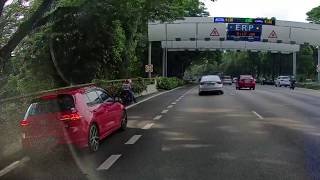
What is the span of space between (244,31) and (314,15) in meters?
30.6

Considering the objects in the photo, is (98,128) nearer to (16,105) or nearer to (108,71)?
(16,105)

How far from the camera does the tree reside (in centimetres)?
8455

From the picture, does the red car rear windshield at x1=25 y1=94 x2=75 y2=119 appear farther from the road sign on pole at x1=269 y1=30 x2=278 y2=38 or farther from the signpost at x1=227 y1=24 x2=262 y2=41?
the road sign on pole at x1=269 y1=30 x2=278 y2=38

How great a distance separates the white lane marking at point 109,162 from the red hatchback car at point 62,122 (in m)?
0.69

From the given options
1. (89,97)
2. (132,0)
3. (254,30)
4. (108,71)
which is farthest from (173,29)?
(89,97)

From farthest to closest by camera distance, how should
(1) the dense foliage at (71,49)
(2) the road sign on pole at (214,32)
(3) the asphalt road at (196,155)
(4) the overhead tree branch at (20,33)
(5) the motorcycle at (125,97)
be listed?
(2) the road sign on pole at (214,32) → (1) the dense foliage at (71,49) → (5) the motorcycle at (125,97) → (4) the overhead tree branch at (20,33) → (3) the asphalt road at (196,155)

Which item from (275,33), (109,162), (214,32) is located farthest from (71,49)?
(275,33)

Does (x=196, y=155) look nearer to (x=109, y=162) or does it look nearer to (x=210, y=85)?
(x=109, y=162)

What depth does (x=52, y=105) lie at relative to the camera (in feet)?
35.6

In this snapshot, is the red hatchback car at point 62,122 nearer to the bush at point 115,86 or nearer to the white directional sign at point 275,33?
the bush at point 115,86

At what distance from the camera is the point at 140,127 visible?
50.2 feet

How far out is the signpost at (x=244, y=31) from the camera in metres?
60.4

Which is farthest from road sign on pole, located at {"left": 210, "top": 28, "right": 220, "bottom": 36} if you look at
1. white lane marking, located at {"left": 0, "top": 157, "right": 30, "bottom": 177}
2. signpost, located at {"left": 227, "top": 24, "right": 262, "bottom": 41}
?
white lane marking, located at {"left": 0, "top": 157, "right": 30, "bottom": 177}

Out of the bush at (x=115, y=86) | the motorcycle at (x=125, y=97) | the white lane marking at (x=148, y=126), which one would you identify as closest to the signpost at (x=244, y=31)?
the bush at (x=115, y=86)
